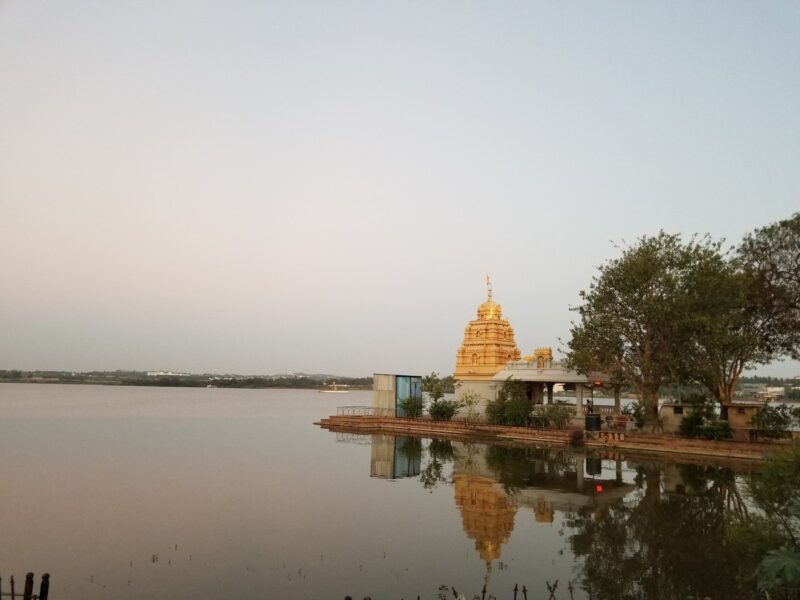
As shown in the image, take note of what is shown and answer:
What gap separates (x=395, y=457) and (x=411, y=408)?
13.5 metres

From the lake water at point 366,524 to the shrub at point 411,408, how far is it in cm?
1266

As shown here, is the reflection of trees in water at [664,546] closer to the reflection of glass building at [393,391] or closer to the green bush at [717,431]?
the green bush at [717,431]

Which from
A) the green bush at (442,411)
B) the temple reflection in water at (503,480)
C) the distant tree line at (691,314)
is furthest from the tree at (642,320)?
the green bush at (442,411)

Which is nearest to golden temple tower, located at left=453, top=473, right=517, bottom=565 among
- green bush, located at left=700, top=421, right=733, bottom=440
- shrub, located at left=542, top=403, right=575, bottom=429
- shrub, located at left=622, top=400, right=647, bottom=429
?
green bush, located at left=700, top=421, right=733, bottom=440

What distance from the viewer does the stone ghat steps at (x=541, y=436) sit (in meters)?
27.3

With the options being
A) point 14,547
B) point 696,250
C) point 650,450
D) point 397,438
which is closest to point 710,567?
point 14,547

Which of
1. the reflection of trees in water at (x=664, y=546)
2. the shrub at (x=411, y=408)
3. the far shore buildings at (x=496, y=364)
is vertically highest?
the far shore buildings at (x=496, y=364)

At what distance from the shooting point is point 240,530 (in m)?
16.0

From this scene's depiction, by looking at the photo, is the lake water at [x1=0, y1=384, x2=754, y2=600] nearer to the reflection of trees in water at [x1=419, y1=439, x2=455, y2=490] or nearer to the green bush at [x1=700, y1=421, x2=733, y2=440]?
the reflection of trees in water at [x1=419, y1=439, x2=455, y2=490]

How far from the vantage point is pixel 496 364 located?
1763 inches

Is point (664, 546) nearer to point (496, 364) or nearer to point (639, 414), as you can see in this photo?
point (639, 414)

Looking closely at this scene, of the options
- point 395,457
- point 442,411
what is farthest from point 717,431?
point 442,411

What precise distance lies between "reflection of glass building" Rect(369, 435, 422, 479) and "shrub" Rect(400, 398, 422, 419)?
4407 millimetres

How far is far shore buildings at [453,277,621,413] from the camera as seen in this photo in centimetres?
4044
